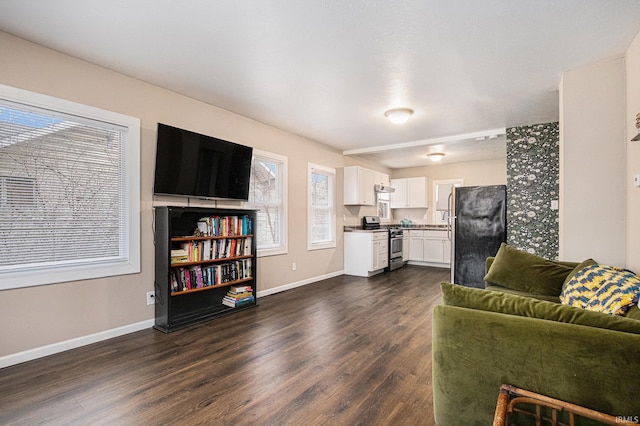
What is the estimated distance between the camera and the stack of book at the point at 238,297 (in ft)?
12.5

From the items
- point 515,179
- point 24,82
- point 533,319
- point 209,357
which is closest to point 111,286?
point 209,357

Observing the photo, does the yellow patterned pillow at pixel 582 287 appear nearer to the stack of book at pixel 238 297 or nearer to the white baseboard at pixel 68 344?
the stack of book at pixel 238 297

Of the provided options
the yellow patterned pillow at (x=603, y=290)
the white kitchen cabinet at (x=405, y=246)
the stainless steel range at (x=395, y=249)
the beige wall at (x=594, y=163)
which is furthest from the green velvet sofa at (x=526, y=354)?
the white kitchen cabinet at (x=405, y=246)

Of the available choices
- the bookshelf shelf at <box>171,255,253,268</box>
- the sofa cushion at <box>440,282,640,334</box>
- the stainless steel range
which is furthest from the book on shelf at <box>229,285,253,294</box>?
the stainless steel range

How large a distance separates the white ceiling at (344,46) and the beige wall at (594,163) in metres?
0.21

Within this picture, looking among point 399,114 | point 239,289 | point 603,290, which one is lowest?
point 239,289

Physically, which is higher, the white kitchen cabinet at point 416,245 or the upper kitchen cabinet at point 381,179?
the upper kitchen cabinet at point 381,179

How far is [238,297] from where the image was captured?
3850 millimetres

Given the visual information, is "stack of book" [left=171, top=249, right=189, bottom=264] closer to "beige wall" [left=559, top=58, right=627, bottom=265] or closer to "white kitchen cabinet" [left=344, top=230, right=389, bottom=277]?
"white kitchen cabinet" [left=344, top=230, right=389, bottom=277]

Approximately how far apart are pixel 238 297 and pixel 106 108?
245cm

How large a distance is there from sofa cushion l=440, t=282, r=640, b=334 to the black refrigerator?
11.9 ft

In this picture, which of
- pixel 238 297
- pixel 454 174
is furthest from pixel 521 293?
pixel 454 174

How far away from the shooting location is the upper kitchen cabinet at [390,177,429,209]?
7856 mm

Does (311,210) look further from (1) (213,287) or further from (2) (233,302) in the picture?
(1) (213,287)
